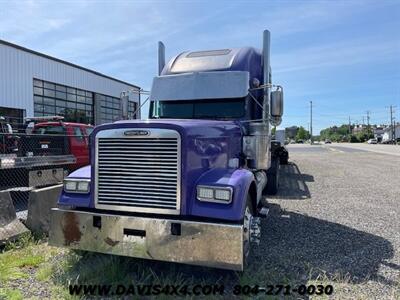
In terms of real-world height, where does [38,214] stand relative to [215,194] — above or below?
below

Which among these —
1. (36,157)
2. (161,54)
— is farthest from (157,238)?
(36,157)

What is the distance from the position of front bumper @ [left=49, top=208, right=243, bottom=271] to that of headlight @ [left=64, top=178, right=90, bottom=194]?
273 mm

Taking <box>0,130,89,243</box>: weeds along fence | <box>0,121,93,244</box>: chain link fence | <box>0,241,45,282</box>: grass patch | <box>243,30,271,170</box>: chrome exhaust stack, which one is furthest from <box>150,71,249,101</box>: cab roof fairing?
<box>0,130,89,243</box>: weeds along fence

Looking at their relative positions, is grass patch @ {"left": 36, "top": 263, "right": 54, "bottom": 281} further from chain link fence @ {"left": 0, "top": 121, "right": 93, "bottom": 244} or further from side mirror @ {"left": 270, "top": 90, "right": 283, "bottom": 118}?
side mirror @ {"left": 270, "top": 90, "right": 283, "bottom": 118}

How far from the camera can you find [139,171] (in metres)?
4.14

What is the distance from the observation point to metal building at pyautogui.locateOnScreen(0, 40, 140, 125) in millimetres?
21016

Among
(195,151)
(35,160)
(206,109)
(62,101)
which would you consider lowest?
(35,160)

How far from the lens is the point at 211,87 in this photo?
625cm

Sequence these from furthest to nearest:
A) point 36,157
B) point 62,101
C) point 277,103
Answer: point 62,101 < point 36,157 < point 277,103

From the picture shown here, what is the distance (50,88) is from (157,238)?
76.4ft

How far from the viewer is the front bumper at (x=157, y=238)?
3797 millimetres

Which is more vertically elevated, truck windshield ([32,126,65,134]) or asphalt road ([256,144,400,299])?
truck windshield ([32,126,65,134])

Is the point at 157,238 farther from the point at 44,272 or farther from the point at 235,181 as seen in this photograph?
the point at 44,272

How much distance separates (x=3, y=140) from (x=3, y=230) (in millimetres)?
3419
